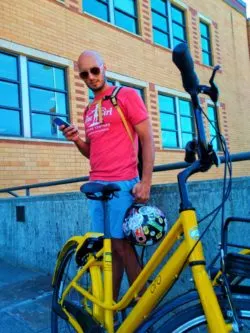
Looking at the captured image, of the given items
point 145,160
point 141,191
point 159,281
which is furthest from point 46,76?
point 159,281

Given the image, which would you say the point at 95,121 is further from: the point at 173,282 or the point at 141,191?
the point at 173,282

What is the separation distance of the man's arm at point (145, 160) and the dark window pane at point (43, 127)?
5.82 metres

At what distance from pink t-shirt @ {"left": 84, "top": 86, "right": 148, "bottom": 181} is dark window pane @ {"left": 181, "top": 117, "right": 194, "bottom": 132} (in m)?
10.4

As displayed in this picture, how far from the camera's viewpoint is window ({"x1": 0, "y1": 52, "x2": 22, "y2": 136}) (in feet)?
25.3

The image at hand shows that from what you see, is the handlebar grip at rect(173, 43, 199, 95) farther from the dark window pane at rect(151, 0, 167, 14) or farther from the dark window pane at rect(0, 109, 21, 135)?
the dark window pane at rect(151, 0, 167, 14)

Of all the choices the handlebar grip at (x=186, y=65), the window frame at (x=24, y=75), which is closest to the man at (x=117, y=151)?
the handlebar grip at (x=186, y=65)

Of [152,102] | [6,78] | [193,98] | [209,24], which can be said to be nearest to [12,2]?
[6,78]

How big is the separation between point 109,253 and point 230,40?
15812mm

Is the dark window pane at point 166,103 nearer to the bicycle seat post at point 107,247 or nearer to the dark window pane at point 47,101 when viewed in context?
the dark window pane at point 47,101

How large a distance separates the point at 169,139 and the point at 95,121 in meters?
9.63

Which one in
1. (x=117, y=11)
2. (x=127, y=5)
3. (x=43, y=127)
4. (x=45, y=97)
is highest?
(x=127, y=5)

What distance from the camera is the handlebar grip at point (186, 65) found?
1.59 meters

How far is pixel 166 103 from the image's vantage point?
1233 centimetres

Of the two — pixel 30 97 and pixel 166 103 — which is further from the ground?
pixel 166 103
